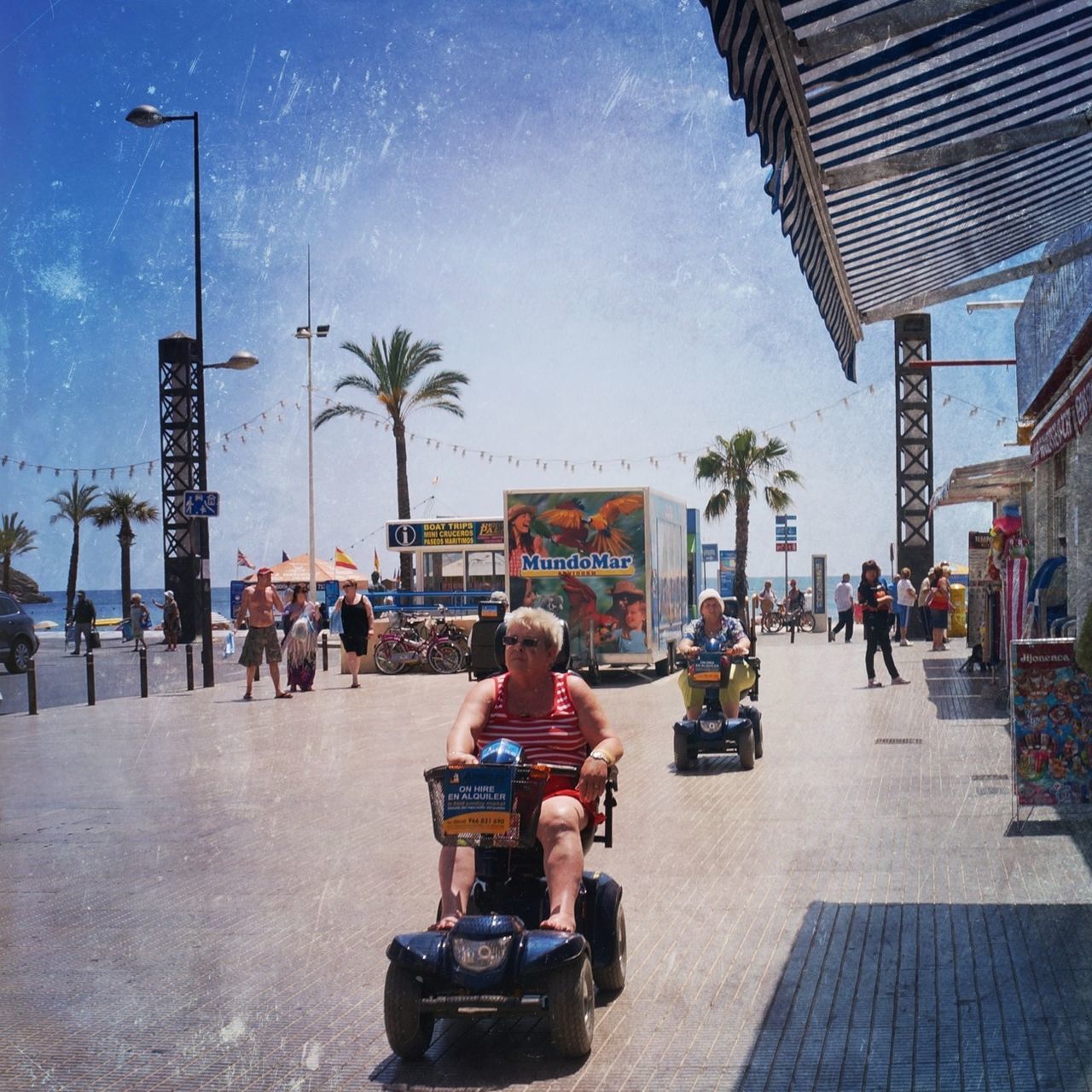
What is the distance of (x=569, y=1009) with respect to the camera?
15.0ft

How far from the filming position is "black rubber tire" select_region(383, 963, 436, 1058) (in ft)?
15.3

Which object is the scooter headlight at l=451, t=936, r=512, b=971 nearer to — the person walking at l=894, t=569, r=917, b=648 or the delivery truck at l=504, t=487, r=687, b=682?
the delivery truck at l=504, t=487, r=687, b=682

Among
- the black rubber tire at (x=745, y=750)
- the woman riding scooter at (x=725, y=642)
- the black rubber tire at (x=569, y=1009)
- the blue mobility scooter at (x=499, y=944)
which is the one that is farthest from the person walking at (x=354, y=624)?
the black rubber tire at (x=569, y=1009)

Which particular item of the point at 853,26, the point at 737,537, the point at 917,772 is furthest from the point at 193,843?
the point at 737,537

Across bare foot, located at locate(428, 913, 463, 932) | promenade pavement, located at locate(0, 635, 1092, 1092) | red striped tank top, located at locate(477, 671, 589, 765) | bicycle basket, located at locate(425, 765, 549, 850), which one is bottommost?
promenade pavement, located at locate(0, 635, 1092, 1092)

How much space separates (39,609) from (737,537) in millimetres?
140529

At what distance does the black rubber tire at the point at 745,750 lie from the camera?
1151 cm

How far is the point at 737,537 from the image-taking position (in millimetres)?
53906

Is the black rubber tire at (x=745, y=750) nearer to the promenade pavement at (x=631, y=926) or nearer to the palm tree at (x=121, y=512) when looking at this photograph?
the promenade pavement at (x=631, y=926)

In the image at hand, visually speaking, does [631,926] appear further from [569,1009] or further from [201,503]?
[201,503]

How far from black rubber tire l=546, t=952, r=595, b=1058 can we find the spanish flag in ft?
160

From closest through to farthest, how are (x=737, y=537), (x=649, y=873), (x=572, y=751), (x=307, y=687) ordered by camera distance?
(x=572, y=751)
(x=649, y=873)
(x=307, y=687)
(x=737, y=537)

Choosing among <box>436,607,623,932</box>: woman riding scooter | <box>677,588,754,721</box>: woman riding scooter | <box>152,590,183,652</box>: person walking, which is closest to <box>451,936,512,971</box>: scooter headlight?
<box>436,607,623,932</box>: woman riding scooter

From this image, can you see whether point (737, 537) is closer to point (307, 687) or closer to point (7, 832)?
point (307, 687)
